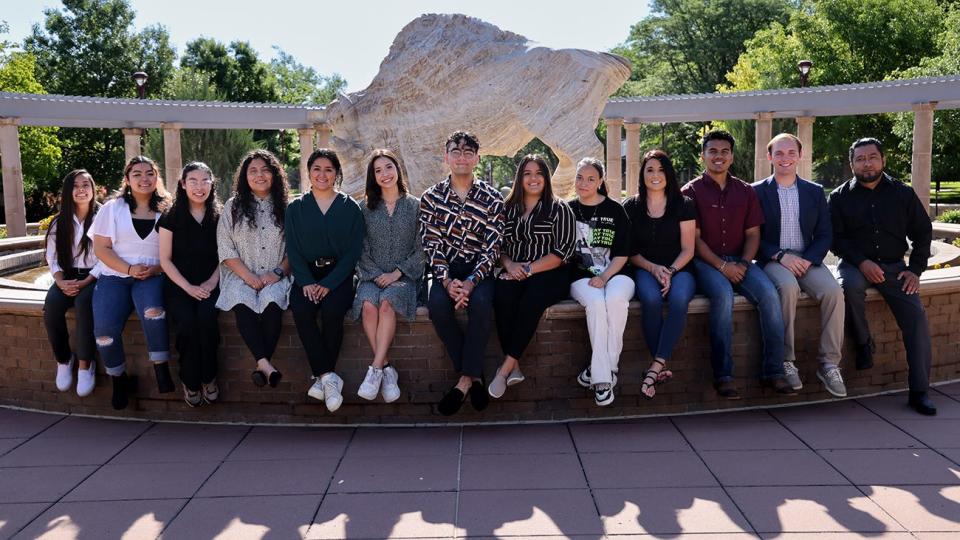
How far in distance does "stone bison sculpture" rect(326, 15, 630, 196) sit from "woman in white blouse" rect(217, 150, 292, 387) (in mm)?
4168

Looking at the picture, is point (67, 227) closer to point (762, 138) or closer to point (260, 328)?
point (260, 328)

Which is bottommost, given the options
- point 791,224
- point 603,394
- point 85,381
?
point 603,394

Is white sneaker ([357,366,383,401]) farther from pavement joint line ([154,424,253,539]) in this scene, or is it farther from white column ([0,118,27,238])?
white column ([0,118,27,238])

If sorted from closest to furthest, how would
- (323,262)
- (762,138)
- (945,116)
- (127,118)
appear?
(323,262) < (127,118) < (762,138) < (945,116)

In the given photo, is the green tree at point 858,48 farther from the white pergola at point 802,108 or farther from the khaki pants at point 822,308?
the khaki pants at point 822,308

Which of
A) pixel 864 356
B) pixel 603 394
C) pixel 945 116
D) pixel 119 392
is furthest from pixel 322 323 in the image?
pixel 945 116

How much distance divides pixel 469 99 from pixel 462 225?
462cm

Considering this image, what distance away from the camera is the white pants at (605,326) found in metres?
5.29

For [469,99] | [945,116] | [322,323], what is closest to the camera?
[322,323]

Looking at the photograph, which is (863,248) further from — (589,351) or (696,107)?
(696,107)

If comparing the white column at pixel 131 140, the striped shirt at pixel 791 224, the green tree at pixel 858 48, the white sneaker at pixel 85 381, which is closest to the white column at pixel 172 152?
the white column at pixel 131 140

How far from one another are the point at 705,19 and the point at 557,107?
3371 centimetres

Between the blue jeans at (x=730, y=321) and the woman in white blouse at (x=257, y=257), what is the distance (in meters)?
2.77

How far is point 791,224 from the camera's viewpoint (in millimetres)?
5926
